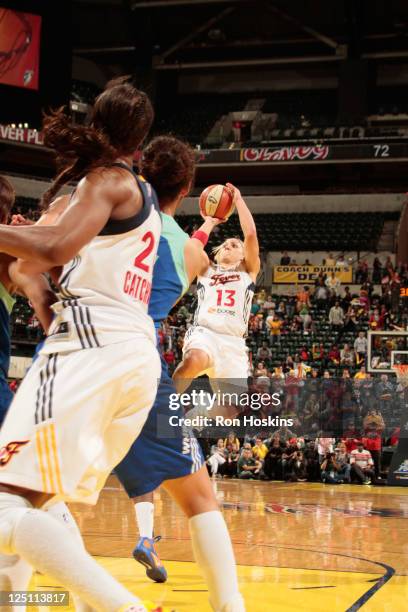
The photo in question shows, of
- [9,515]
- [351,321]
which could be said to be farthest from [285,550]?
[351,321]

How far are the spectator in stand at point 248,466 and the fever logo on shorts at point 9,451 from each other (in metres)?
12.7

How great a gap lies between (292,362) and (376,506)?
943 centimetres

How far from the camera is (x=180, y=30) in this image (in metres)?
34.7

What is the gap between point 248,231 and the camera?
602cm

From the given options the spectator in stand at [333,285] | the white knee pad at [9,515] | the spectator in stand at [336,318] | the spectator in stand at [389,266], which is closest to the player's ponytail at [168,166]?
the white knee pad at [9,515]

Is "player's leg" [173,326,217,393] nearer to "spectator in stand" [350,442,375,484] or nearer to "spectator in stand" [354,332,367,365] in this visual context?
"spectator in stand" [350,442,375,484]

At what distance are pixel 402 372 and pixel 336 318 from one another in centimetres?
617

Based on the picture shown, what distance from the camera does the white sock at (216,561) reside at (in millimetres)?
3193

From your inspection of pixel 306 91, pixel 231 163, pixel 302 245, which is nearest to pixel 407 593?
pixel 302 245

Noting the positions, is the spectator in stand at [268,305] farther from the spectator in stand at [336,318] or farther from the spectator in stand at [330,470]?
the spectator in stand at [330,470]

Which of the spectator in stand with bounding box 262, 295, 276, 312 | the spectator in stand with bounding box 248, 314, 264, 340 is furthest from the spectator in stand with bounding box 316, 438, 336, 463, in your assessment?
the spectator in stand with bounding box 262, 295, 276, 312

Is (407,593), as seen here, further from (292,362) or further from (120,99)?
(292,362)

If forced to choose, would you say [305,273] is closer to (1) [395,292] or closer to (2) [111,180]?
(1) [395,292]

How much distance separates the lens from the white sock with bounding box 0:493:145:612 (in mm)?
2359
